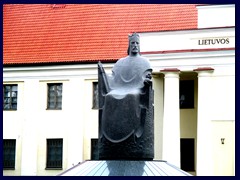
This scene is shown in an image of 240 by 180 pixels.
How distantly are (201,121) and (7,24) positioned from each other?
1452 cm

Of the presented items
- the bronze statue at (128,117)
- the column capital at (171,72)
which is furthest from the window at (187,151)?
the bronze statue at (128,117)

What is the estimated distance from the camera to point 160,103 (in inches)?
1387

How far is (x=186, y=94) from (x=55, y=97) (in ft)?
22.7

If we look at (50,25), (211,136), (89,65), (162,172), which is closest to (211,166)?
(211,136)

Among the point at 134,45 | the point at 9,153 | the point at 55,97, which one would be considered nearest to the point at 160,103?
the point at 55,97

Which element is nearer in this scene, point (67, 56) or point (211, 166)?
point (211, 166)

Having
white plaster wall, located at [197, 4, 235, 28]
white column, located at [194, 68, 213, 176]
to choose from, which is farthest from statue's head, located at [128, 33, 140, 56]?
white plaster wall, located at [197, 4, 235, 28]

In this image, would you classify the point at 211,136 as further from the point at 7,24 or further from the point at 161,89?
the point at 7,24

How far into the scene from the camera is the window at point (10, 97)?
127 feet

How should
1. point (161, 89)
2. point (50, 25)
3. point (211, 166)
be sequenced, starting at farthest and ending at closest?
1. point (50, 25)
2. point (161, 89)
3. point (211, 166)

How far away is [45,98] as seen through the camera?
38094 mm

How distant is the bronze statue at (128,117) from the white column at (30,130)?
21837mm

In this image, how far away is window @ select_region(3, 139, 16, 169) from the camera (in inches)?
1492

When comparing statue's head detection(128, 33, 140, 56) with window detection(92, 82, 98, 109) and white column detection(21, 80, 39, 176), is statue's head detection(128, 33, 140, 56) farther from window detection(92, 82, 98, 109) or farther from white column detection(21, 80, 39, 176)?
white column detection(21, 80, 39, 176)
